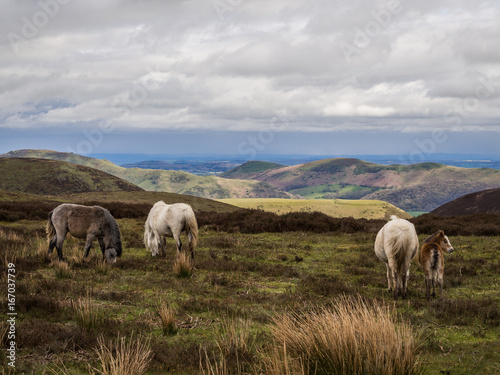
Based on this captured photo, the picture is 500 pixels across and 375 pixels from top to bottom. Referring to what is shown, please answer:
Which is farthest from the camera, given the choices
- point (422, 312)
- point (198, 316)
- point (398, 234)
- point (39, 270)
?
point (39, 270)

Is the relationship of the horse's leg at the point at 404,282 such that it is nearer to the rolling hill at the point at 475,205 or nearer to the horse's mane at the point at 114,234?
the horse's mane at the point at 114,234

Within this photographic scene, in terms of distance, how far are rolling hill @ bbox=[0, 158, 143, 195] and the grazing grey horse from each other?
9369cm

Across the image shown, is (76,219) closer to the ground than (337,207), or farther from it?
farther from it

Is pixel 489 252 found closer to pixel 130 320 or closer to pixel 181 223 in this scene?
pixel 181 223

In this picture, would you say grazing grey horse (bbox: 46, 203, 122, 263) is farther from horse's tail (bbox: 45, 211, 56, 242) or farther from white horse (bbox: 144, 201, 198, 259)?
white horse (bbox: 144, 201, 198, 259)

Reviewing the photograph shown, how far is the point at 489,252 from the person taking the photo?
17.7 m

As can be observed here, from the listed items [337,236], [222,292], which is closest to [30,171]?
A: [337,236]

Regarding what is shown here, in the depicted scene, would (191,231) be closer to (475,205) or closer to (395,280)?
(395,280)

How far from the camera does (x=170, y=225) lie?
581 inches

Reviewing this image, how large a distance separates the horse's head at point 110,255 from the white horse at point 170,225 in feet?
7.21

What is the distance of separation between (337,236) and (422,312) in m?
15.4

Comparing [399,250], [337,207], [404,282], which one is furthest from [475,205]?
[337,207]

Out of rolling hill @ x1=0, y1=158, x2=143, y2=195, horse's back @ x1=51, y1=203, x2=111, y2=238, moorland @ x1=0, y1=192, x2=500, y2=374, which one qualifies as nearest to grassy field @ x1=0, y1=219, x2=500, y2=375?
moorland @ x1=0, y1=192, x2=500, y2=374

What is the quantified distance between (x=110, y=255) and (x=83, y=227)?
1280mm
